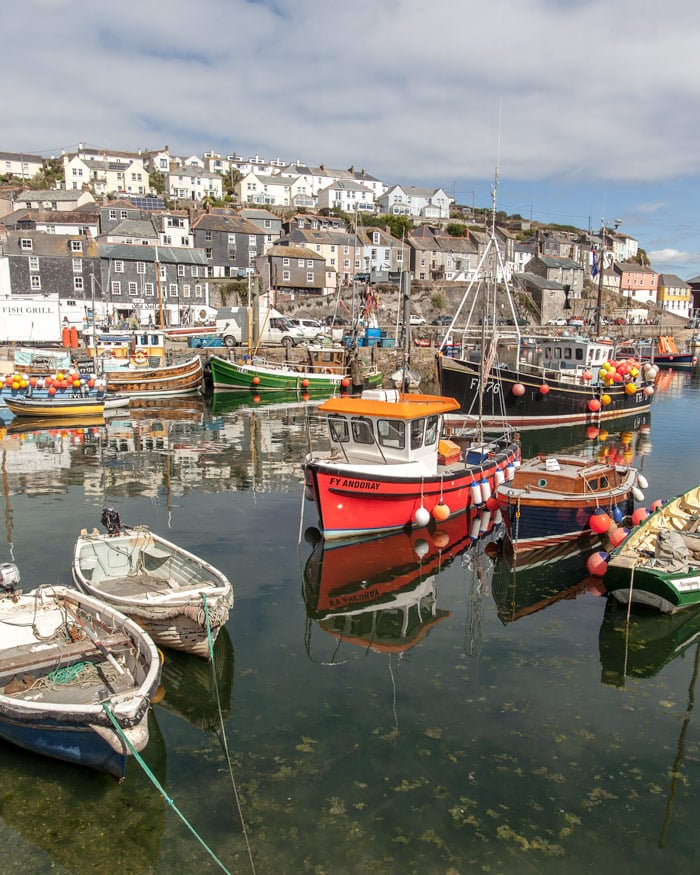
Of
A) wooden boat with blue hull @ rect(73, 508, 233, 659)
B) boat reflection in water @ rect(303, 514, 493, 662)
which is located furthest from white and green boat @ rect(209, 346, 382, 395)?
wooden boat with blue hull @ rect(73, 508, 233, 659)

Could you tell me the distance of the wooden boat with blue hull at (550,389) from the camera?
1351 inches

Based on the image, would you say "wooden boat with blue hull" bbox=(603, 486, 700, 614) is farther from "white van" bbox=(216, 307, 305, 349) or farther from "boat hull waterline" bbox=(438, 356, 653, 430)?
"white van" bbox=(216, 307, 305, 349)

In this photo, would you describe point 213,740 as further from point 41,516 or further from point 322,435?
point 322,435

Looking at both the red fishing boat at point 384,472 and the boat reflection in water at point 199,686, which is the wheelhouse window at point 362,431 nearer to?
the red fishing boat at point 384,472

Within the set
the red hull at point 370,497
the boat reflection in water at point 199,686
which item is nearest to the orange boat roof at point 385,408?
the red hull at point 370,497

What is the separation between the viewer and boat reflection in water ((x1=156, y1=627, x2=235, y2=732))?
30.7 ft

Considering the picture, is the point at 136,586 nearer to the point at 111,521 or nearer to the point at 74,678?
the point at 111,521

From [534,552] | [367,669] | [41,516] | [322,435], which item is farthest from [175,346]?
[367,669]

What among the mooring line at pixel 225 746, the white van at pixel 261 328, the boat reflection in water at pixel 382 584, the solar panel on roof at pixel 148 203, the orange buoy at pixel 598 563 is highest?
the solar panel on roof at pixel 148 203

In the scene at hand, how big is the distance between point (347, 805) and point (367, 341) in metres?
46.0

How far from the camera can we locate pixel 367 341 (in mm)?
52062

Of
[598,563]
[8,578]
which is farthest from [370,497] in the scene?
[8,578]

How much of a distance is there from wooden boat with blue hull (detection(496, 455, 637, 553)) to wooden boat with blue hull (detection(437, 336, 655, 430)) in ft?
48.7

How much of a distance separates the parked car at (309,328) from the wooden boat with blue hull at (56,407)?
2433 centimetres
